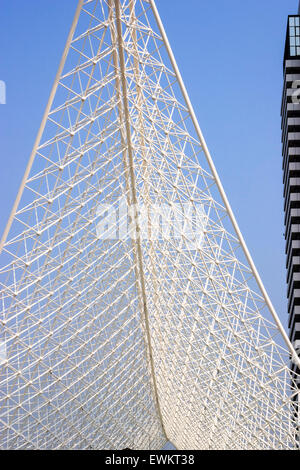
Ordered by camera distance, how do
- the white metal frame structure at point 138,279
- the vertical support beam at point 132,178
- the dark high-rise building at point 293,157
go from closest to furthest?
the vertical support beam at point 132,178
the white metal frame structure at point 138,279
the dark high-rise building at point 293,157

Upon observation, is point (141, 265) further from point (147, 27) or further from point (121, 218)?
point (147, 27)

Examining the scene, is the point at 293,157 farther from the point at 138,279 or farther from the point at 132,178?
the point at 132,178

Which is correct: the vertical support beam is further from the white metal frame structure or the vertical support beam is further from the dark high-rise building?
the dark high-rise building

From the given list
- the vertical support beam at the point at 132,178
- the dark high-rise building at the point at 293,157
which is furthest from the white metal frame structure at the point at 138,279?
the dark high-rise building at the point at 293,157

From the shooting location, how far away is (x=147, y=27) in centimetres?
3083

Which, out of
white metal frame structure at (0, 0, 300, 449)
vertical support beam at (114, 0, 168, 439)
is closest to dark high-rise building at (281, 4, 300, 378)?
white metal frame structure at (0, 0, 300, 449)

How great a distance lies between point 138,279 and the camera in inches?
1858

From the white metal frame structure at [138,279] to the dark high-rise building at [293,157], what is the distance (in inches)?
839

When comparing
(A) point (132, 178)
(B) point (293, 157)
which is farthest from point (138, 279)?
(B) point (293, 157)

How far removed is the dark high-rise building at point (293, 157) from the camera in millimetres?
81812

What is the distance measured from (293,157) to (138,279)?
42.3m

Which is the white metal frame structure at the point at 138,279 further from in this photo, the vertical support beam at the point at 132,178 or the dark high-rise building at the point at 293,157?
the dark high-rise building at the point at 293,157

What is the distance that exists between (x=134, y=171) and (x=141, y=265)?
8412 millimetres
